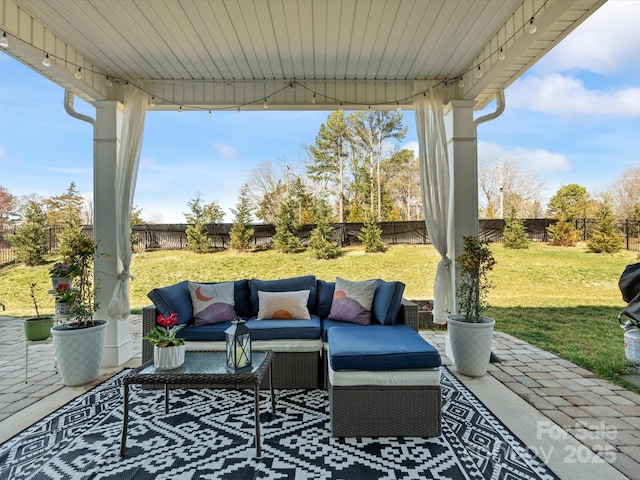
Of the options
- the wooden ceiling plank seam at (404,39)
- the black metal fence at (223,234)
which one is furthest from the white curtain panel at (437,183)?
the black metal fence at (223,234)

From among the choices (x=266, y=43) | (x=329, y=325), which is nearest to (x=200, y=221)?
(x=266, y=43)

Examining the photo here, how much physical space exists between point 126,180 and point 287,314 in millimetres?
2312

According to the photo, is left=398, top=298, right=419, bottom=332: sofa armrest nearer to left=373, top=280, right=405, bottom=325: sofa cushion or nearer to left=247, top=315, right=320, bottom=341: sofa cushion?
left=373, top=280, right=405, bottom=325: sofa cushion

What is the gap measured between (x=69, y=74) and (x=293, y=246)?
6.00 meters

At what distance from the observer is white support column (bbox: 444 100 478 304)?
13.1ft

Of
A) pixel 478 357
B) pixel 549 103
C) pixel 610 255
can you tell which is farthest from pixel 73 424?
pixel 549 103

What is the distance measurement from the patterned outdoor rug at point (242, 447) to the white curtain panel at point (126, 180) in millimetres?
1365

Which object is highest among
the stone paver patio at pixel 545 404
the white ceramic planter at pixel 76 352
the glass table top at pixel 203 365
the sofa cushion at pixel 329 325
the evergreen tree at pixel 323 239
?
the evergreen tree at pixel 323 239

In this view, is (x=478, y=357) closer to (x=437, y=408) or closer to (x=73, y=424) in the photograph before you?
(x=437, y=408)

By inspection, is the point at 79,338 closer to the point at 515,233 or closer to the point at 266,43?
the point at 266,43

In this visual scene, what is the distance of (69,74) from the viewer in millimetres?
3398

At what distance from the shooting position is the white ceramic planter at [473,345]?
11.1ft

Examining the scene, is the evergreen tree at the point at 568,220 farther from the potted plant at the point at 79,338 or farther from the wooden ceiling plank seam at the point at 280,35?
the potted plant at the point at 79,338

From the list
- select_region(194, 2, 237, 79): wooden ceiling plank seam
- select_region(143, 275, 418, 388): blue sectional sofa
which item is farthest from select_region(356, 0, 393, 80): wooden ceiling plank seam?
select_region(143, 275, 418, 388): blue sectional sofa
